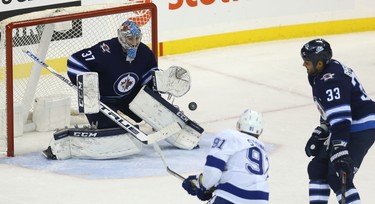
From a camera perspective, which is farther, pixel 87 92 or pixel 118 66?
pixel 118 66

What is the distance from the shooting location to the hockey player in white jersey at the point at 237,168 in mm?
4395

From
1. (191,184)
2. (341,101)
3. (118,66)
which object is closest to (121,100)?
(118,66)

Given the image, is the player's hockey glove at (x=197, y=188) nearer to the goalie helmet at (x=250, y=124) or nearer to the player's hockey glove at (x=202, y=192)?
the player's hockey glove at (x=202, y=192)

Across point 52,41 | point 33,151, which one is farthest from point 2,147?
point 52,41

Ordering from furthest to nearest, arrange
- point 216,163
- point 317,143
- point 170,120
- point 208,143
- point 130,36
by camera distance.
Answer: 1. point 208,143
2. point 170,120
3. point 130,36
4. point 317,143
5. point 216,163

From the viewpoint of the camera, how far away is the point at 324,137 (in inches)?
206

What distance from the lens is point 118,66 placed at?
645 centimetres

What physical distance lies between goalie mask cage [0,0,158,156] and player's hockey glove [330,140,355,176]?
217 centimetres

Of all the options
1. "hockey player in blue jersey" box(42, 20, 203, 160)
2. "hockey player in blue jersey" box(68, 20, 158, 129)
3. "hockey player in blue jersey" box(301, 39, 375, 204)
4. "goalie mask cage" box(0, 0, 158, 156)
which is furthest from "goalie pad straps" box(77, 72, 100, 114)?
"hockey player in blue jersey" box(301, 39, 375, 204)

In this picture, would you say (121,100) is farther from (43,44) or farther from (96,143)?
(43,44)

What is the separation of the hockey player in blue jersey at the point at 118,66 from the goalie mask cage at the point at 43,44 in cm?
38

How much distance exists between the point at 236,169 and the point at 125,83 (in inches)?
87.1

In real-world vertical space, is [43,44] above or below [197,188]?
above

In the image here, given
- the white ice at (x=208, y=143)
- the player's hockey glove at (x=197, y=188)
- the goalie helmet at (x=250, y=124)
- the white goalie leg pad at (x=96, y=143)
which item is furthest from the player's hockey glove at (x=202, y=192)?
the white goalie leg pad at (x=96, y=143)
